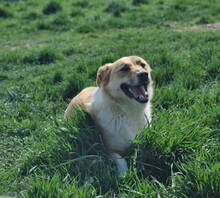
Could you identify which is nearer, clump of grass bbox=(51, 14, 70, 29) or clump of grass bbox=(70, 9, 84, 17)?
clump of grass bbox=(51, 14, 70, 29)

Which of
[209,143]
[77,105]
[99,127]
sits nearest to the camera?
[209,143]

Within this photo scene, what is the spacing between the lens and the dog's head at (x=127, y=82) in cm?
490

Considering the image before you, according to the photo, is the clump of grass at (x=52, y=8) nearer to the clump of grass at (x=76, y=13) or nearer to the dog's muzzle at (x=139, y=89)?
the clump of grass at (x=76, y=13)

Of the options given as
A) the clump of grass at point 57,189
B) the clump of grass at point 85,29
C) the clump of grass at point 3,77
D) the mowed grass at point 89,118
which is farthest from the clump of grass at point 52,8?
the clump of grass at point 57,189

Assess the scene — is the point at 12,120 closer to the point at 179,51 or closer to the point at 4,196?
the point at 4,196

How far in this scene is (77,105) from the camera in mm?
5250

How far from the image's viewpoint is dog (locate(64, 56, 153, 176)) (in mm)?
4812

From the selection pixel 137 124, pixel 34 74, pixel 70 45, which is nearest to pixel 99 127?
pixel 137 124

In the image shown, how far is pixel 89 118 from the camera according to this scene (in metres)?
4.96

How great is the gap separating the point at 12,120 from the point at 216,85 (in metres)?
2.37

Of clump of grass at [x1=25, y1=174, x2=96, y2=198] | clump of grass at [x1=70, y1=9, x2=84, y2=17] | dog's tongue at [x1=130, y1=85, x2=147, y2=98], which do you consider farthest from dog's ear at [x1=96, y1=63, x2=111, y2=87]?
clump of grass at [x1=70, y1=9, x2=84, y2=17]

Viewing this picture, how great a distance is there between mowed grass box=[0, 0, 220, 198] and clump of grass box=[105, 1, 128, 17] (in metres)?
0.05

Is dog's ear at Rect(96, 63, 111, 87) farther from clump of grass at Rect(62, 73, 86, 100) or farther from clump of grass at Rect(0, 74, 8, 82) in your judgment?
clump of grass at Rect(0, 74, 8, 82)

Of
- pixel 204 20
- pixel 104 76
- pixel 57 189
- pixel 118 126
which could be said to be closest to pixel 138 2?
pixel 204 20
